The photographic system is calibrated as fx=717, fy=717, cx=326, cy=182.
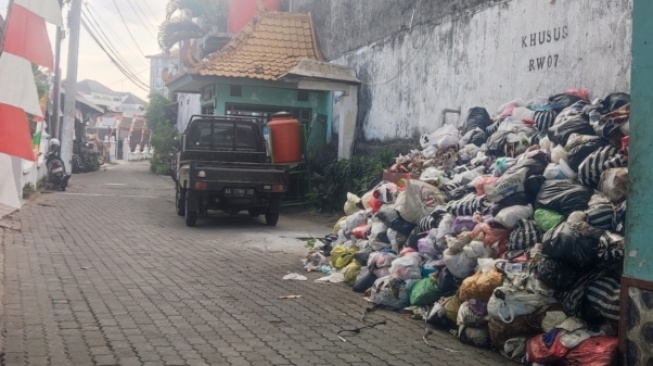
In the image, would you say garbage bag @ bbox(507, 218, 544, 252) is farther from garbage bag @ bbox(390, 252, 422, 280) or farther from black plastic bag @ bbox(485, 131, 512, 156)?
black plastic bag @ bbox(485, 131, 512, 156)

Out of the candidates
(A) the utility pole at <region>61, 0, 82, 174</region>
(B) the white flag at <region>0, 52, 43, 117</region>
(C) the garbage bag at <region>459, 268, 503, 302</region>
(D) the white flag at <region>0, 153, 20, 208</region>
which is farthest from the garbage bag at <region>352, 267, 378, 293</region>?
(A) the utility pole at <region>61, 0, 82, 174</region>

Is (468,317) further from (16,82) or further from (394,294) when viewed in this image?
(16,82)

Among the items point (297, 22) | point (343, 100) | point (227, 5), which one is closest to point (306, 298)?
point (343, 100)

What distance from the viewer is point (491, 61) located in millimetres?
10844

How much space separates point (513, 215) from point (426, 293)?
1087mm

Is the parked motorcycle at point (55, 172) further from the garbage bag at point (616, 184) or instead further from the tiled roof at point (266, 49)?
the garbage bag at point (616, 184)

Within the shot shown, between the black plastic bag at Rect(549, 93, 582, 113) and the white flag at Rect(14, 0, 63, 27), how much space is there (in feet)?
18.2

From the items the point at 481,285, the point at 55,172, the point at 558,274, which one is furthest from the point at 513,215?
the point at 55,172

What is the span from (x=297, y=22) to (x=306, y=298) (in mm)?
Result: 13350

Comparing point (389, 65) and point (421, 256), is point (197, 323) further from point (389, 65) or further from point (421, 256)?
point (389, 65)

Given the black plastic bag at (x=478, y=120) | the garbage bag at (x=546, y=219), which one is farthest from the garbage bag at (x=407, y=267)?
the black plastic bag at (x=478, y=120)

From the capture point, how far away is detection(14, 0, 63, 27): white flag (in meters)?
4.83

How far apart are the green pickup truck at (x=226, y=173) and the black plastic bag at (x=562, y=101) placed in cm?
563

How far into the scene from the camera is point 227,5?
26.4 m
